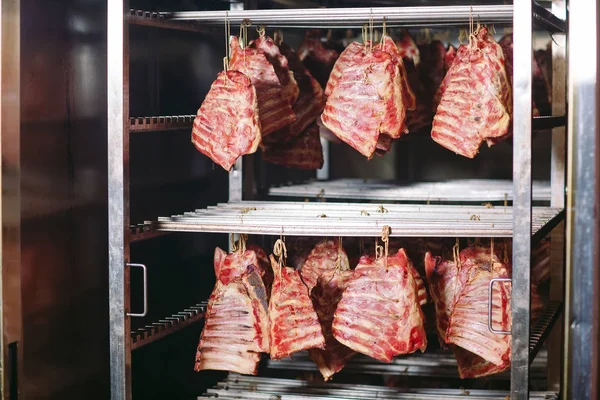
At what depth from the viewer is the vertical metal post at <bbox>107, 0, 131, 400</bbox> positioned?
395 centimetres

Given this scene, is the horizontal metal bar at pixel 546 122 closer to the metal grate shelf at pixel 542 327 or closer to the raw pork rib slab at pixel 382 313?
the raw pork rib slab at pixel 382 313

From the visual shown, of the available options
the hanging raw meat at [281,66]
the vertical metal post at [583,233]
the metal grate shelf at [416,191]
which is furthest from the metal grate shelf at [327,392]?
the vertical metal post at [583,233]

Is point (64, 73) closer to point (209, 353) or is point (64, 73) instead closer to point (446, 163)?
point (209, 353)

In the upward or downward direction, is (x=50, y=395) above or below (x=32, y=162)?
below

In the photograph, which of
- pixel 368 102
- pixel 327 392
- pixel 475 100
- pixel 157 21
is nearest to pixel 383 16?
pixel 368 102

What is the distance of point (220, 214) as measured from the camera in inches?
184

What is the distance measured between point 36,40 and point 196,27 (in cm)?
119

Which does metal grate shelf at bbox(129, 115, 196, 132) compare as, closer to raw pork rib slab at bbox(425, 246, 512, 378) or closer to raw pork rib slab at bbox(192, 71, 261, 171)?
raw pork rib slab at bbox(192, 71, 261, 171)

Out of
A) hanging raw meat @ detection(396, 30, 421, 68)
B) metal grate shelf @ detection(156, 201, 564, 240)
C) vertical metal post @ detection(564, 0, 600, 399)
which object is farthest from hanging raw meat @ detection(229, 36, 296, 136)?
vertical metal post @ detection(564, 0, 600, 399)

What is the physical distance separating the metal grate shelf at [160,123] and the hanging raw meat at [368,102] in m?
0.72

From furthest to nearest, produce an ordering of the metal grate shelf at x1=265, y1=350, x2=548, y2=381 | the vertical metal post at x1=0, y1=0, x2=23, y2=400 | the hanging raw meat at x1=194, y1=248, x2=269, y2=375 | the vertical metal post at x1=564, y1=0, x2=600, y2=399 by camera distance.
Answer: the metal grate shelf at x1=265, y1=350, x2=548, y2=381 < the hanging raw meat at x1=194, y1=248, x2=269, y2=375 < the vertical metal post at x1=0, y1=0, x2=23, y2=400 < the vertical metal post at x1=564, y1=0, x2=600, y2=399

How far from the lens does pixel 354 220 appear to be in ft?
14.3

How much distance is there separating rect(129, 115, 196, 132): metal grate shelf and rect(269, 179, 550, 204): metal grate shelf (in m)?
0.99

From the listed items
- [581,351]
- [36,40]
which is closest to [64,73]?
[36,40]
